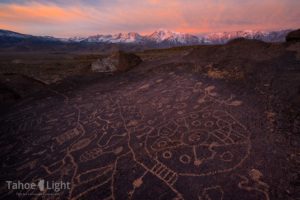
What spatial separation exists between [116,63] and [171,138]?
6.27 metres

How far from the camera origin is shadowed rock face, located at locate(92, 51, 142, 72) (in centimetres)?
866

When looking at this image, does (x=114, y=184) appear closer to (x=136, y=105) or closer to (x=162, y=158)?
(x=162, y=158)

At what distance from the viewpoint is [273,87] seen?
4055 millimetres

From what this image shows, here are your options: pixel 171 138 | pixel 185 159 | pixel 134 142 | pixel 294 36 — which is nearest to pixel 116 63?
pixel 134 142

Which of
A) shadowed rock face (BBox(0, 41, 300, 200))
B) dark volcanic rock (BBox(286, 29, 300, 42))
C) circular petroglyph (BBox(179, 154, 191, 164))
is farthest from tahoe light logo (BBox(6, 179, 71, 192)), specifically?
dark volcanic rock (BBox(286, 29, 300, 42))

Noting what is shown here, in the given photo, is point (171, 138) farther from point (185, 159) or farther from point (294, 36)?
point (294, 36)

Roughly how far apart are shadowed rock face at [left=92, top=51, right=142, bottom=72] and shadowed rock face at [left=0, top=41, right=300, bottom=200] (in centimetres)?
300

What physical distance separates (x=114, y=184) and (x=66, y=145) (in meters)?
1.51

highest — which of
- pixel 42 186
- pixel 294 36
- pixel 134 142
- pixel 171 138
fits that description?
pixel 294 36

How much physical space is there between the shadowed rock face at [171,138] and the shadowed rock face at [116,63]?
3.00m

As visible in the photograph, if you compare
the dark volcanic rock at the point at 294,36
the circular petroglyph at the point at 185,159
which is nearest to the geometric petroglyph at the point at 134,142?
the circular petroglyph at the point at 185,159

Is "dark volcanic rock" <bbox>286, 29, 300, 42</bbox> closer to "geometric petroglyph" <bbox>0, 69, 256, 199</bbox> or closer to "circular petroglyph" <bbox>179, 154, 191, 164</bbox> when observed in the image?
"geometric petroglyph" <bbox>0, 69, 256, 199</bbox>

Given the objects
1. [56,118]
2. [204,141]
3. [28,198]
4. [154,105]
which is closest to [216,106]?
[204,141]

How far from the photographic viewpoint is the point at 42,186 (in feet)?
9.02
